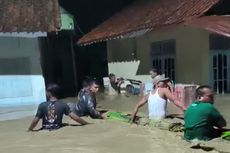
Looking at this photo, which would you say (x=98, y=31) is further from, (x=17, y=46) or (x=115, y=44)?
(x=17, y=46)

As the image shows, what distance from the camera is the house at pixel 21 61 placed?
57.4ft

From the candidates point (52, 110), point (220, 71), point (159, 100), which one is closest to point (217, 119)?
point (159, 100)

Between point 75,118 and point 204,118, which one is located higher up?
point 204,118

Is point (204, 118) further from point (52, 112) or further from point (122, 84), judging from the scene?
point (122, 84)

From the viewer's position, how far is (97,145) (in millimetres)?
8508

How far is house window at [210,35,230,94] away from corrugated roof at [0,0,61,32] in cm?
567

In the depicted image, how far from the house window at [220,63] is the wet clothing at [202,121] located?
10.8 meters

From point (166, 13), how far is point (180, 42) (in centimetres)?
128

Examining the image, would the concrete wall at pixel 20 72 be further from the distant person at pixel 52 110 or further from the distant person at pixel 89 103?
the distant person at pixel 52 110

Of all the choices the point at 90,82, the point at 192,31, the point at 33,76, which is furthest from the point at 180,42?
the point at 90,82

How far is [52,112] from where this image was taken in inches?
395

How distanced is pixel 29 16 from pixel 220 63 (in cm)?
726

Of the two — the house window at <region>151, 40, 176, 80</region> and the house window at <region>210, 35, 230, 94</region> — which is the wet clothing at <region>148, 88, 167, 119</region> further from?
the house window at <region>151, 40, 176, 80</region>

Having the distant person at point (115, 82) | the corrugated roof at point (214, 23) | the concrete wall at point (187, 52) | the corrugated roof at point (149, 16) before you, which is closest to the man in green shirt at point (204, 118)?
the corrugated roof at point (214, 23)
